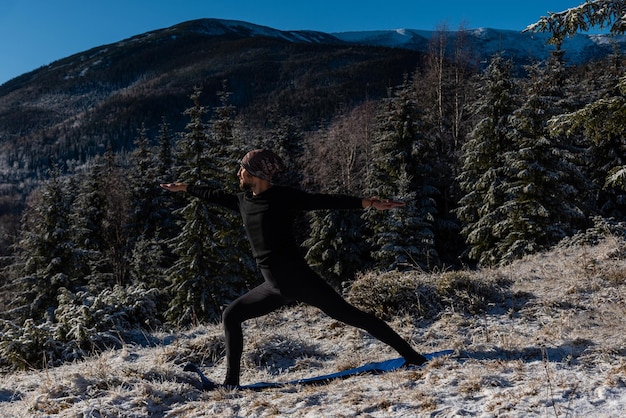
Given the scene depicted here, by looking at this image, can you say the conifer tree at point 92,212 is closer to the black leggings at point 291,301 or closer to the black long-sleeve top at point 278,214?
the black leggings at point 291,301

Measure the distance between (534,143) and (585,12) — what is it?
544 inches

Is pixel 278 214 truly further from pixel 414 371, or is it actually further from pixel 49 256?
pixel 49 256

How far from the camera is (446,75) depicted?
35.3 meters

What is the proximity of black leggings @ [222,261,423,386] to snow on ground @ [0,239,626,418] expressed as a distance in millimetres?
291

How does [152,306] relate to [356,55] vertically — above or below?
below

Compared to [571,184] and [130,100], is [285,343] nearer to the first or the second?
[571,184]

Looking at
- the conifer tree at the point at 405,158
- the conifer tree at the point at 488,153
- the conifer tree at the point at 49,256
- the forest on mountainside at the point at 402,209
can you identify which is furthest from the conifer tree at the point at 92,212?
the conifer tree at the point at 488,153

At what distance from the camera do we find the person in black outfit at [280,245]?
3.63 metres

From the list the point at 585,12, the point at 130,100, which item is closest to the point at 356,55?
the point at 130,100

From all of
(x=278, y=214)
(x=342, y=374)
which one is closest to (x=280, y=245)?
(x=278, y=214)

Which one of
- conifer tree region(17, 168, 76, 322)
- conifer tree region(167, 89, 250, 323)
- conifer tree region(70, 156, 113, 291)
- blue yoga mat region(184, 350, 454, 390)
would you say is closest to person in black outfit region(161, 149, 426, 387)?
blue yoga mat region(184, 350, 454, 390)

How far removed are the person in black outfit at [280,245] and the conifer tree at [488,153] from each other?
18951mm

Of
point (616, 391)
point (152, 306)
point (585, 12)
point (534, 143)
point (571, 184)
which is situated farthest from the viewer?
point (571, 184)

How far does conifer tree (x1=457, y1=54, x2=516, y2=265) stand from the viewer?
21422mm
